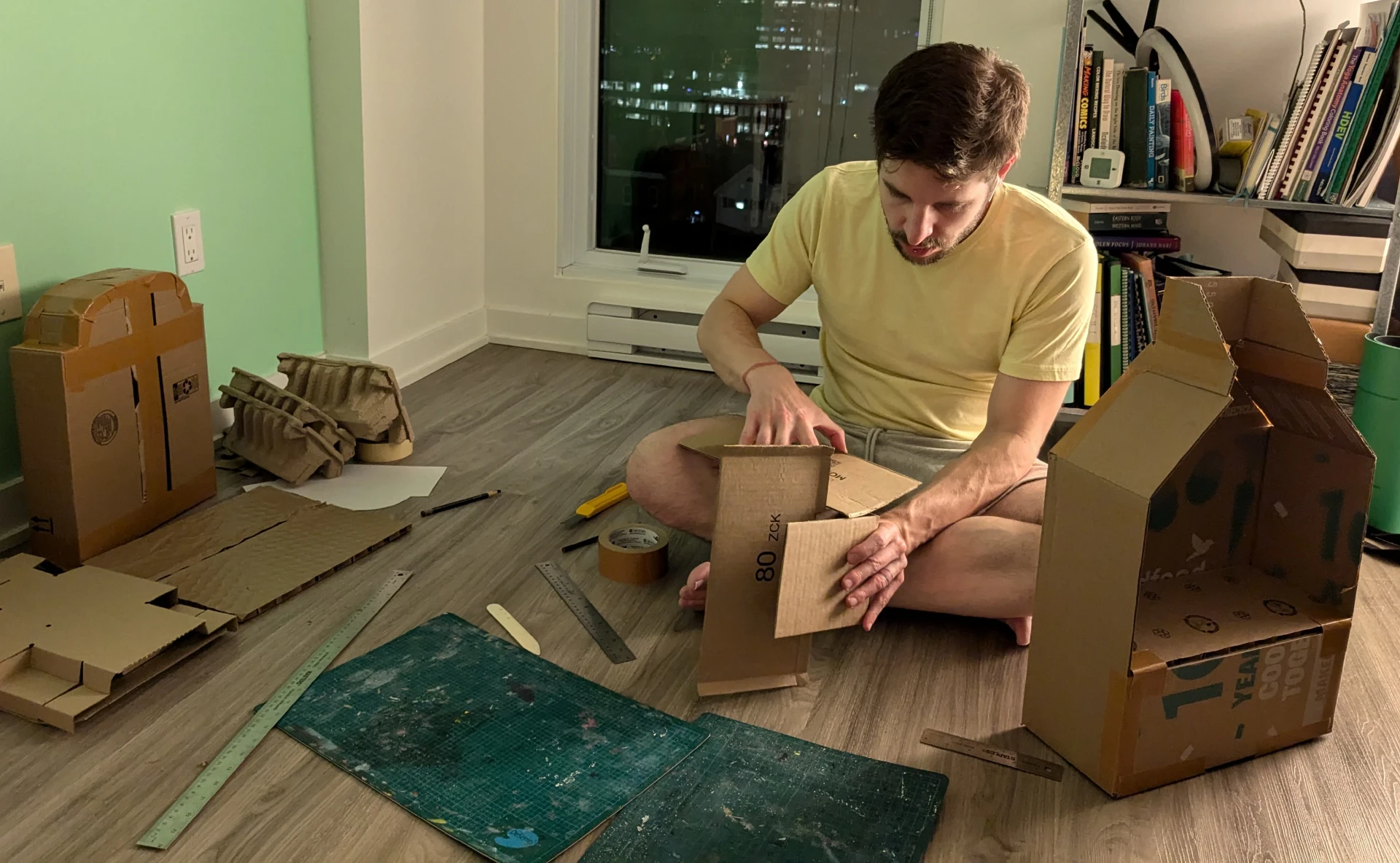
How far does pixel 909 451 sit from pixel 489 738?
0.85 meters

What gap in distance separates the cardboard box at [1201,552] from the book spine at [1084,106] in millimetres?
1134

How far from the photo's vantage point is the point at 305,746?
4.96 feet

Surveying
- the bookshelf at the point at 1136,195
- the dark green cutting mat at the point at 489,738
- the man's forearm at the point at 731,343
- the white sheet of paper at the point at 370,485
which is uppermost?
the bookshelf at the point at 1136,195

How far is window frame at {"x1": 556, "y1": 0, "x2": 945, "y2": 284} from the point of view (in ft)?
10.9

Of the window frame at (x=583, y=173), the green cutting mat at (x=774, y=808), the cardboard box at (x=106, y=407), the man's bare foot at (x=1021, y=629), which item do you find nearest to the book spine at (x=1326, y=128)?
the man's bare foot at (x=1021, y=629)

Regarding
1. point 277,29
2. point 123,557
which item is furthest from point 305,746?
point 277,29

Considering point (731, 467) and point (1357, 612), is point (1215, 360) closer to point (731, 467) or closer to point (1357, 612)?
point (731, 467)

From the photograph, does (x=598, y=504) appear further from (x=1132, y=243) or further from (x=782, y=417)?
(x=1132, y=243)

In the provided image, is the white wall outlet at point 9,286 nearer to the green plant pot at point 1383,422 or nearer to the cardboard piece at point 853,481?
the cardboard piece at point 853,481

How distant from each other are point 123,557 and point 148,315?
0.43 m

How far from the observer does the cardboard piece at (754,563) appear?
1542mm

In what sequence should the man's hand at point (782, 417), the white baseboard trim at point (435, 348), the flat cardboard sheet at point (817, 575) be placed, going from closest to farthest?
the flat cardboard sheet at point (817, 575) < the man's hand at point (782, 417) < the white baseboard trim at point (435, 348)

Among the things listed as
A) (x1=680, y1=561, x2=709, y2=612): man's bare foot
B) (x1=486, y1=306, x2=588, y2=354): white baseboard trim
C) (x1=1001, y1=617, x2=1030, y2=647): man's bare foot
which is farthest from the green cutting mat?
(x1=486, y1=306, x2=588, y2=354): white baseboard trim

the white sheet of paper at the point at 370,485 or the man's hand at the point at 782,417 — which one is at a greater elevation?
the man's hand at the point at 782,417
